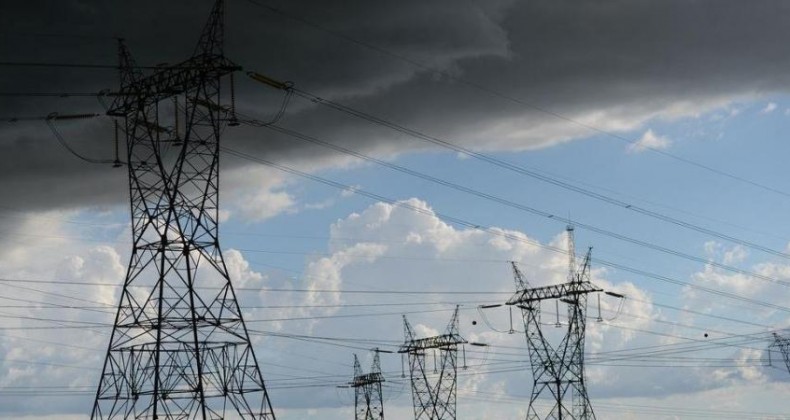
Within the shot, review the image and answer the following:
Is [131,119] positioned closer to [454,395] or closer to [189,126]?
[189,126]

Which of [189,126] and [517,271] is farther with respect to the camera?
[517,271]

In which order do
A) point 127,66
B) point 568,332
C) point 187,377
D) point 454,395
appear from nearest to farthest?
point 187,377
point 127,66
point 568,332
point 454,395

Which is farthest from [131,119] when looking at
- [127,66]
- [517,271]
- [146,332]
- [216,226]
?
[517,271]

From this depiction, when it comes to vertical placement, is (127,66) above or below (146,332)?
above

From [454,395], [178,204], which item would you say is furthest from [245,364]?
[454,395]

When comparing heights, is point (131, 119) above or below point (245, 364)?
above

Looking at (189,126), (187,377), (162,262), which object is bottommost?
(187,377)

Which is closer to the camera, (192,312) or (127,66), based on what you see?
(192,312)

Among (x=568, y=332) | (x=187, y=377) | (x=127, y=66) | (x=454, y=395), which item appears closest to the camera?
(x=187, y=377)

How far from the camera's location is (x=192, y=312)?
220 ft

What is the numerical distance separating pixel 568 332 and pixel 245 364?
52.0 m

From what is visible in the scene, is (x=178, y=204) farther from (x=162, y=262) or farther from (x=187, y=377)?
(x=187, y=377)

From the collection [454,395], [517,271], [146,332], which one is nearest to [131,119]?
[146,332]

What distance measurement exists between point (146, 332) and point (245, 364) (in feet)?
19.1
